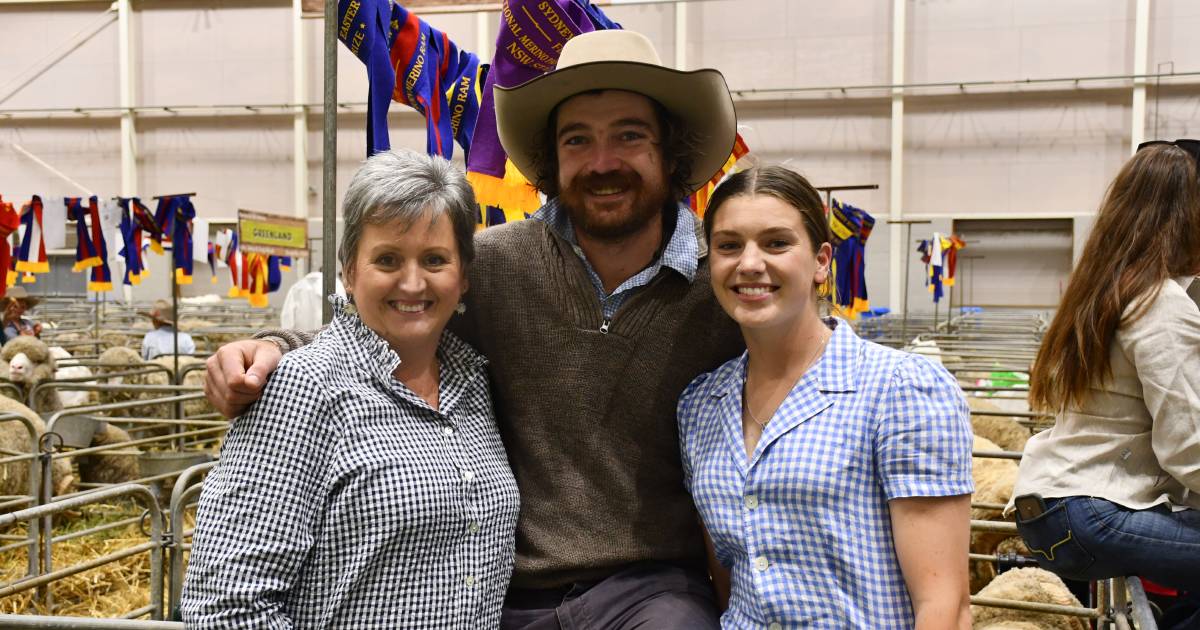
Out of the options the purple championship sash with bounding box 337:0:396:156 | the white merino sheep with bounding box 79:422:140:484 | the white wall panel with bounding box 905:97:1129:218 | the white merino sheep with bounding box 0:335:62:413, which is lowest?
the white merino sheep with bounding box 79:422:140:484

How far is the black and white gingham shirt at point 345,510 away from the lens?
1647mm

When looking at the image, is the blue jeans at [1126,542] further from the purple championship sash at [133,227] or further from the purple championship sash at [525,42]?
the purple championship sash at [133,227]

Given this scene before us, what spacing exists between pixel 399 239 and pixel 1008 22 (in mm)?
19731

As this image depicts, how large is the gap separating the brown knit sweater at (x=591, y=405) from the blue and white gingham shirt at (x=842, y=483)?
0.31 m

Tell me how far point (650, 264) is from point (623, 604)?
2.57 ft

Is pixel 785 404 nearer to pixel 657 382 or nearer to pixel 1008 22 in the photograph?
pixel 657 382

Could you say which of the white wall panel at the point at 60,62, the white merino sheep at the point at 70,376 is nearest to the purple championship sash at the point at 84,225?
the white merino sheep at the point at 70,376

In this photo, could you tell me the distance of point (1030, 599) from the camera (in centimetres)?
379

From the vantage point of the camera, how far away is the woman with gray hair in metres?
1.66

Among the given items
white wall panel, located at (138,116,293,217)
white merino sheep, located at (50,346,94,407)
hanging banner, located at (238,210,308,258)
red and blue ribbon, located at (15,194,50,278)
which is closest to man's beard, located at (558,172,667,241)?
hanging banner, located at (238,210,308,258)


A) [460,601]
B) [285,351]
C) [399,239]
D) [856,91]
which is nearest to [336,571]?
[460,601]

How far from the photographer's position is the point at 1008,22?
18.8 meters

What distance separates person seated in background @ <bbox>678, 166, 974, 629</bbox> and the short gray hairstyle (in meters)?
0.51

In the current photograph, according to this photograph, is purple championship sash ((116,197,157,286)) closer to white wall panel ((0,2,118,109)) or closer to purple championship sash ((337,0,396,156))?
purple championship sash ((337,0,396,156))
